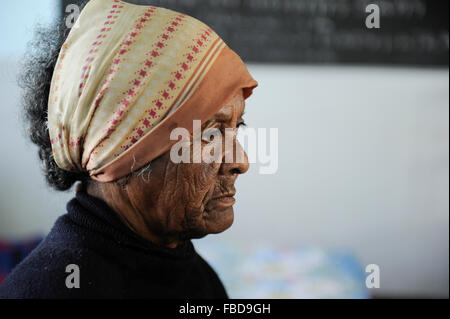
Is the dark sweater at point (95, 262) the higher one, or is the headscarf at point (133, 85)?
the headscarf at point (133, 85)

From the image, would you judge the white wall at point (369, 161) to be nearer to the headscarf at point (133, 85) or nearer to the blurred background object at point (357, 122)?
the blurred background object at point (357, 122)

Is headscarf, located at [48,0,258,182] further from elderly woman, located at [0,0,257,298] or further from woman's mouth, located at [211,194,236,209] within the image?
woman's mouth, located at [211,194,236,209]

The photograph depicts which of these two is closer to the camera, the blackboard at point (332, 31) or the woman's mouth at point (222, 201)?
the woman's mouth at point (222, 201)

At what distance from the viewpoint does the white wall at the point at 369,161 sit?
2949 millimetres

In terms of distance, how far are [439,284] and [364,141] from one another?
107 centimetres

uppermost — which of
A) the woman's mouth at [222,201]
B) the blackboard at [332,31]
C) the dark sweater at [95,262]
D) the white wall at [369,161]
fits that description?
the blackboard at [332,31]

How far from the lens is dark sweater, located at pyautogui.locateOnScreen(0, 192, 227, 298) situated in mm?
929

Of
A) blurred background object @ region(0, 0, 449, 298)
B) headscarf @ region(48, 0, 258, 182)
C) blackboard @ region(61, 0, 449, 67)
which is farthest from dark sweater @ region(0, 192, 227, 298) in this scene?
blackboard @ region(61, 0, 449, 67)

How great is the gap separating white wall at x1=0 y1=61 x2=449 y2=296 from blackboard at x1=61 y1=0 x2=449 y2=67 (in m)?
0.09

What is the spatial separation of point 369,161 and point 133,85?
2.50 meters

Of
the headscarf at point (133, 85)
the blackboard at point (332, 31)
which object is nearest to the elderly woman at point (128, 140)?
the headscarf at point (133, 85)

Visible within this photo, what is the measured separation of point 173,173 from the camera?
962 millimetres

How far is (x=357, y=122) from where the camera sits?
3.12m

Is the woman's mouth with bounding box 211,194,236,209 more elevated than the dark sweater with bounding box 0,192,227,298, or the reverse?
the woman's mouth with bounding box 211,194,236,209
